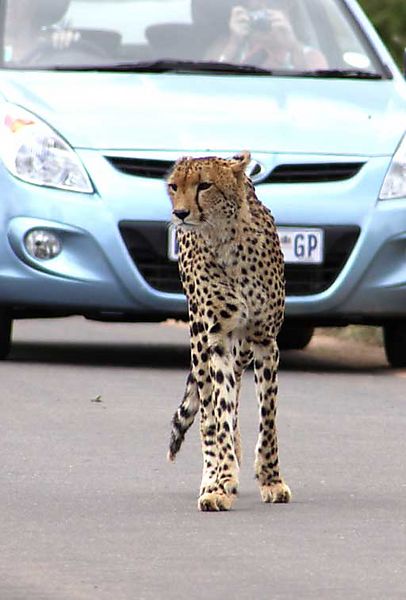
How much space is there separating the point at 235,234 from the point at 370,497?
0.96 metres

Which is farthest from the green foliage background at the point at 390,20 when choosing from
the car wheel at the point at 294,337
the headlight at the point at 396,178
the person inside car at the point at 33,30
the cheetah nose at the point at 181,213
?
the cheetah nose at the point at 181,213

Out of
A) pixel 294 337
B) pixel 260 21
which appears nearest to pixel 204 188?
pixel 260 21

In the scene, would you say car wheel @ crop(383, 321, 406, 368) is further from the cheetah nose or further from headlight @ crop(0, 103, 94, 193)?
the cheetah nose

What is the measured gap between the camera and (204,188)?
25.6 feet

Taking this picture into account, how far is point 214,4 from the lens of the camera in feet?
41.8

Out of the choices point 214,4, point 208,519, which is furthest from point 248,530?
point 214,4

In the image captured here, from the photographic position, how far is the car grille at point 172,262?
37.6 ft

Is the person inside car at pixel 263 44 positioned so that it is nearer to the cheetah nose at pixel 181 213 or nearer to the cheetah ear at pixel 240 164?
the cheetah ear at pixel 240 164

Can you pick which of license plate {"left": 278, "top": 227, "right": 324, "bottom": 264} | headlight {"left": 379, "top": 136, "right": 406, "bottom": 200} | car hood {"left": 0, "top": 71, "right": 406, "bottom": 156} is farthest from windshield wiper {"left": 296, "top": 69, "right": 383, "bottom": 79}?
license plate {"left": 278, "top": 227, "right": 324, "bottom": 264}

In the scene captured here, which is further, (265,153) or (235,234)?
(265,153)

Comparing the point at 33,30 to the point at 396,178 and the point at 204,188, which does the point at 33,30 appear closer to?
the point at 396,178

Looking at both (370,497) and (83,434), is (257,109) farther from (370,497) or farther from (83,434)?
(370,497)

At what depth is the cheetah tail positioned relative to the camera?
27.1 ft

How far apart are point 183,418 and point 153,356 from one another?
4.59m
